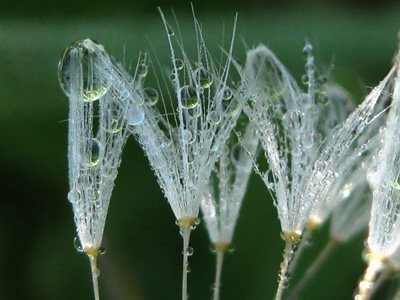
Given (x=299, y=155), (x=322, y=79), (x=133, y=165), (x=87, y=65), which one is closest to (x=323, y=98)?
(x=322, y=79)

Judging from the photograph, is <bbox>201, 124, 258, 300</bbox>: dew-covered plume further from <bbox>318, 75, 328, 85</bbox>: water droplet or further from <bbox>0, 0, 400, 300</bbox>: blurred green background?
<bbox>0, 0, 400, 300</bbox>: blurred green background

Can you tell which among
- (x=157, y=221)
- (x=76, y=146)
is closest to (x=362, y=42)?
(x=157, y=221)

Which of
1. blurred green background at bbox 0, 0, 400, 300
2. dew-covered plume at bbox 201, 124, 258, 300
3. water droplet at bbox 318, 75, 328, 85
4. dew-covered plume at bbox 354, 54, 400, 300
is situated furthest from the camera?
blurred green background at bbox 0, 0, 400, 300

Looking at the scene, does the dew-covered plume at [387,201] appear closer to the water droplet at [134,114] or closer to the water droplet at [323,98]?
the water droplet at [323,98]

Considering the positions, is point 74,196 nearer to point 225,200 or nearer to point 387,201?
point 225,200

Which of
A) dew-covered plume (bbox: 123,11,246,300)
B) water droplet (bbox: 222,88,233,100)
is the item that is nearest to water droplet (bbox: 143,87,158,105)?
dew-covered plume (bbox: 123,11,246,300)

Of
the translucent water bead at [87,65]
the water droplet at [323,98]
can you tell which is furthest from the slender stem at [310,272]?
the translucent water bead at [87,65]
